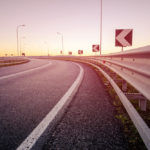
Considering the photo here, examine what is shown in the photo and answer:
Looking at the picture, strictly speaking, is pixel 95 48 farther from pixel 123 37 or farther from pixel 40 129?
pixel 40 129

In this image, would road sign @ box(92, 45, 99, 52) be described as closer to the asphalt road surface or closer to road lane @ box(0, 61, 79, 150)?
road lane @ box(0, 61, 79, 150)

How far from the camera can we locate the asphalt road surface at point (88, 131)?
77.0 inches

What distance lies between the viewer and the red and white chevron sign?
5969 millimetres

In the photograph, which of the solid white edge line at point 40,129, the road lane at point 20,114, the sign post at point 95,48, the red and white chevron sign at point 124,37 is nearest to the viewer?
the solid white edge line at point 40,129

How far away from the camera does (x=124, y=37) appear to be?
6043 mm

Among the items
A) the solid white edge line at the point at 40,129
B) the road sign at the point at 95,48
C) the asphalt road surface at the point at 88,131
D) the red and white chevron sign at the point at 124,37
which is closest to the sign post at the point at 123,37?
the red and white chevron sign at the point at 124,37

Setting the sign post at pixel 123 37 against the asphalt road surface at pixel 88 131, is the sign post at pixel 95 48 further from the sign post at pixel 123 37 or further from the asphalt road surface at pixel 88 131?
the asphalt road surface at pixel 88 131

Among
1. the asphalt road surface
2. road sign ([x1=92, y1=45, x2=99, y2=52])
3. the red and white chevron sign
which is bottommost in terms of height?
the asphalt road surface

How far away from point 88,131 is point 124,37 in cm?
480

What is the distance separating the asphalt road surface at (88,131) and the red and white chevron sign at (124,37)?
11.5ft

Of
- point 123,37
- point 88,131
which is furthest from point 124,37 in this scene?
point 88,131

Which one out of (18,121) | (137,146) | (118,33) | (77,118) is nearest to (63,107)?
(77,118)

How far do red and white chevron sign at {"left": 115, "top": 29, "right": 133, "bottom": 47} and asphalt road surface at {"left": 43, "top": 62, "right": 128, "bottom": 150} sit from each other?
352 cm

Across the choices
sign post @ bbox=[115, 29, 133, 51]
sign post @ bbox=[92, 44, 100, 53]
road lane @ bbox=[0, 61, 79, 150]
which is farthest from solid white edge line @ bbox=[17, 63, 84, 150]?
sign post @ bbox=[92, 44, 100, 53]
